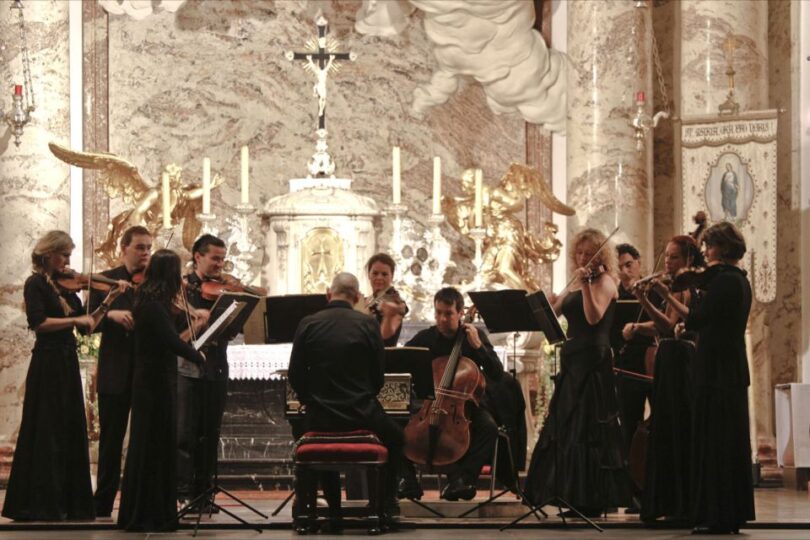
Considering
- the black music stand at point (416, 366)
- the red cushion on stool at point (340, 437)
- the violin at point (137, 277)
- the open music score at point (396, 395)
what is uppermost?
the violin at point (137, 277)

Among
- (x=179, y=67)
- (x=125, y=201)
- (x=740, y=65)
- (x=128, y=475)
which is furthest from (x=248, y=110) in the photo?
(x=128, y=475)

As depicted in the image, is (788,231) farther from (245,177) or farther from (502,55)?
(245,177)

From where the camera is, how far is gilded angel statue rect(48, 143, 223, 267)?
1427 cm

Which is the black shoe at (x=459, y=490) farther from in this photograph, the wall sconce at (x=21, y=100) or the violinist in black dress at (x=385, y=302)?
the wall sconce at (x=21, y=100)

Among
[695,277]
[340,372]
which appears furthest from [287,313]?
[695,277]

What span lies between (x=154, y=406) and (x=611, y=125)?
6058 millimetres

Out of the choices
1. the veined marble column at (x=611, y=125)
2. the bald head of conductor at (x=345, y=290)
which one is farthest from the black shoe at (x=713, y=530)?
the veined marble column at (x=611, y=125)

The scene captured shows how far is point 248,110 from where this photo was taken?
15.7 metres

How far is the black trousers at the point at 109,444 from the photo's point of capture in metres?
9.93

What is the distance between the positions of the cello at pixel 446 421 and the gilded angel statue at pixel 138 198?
4848mm

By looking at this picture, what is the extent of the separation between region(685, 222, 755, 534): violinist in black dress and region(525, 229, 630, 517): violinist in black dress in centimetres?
60

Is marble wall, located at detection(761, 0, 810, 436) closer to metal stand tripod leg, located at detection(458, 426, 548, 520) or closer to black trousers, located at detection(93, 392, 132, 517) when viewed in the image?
metal stand tripod leg, located at detection(458, 426, 548, 520)

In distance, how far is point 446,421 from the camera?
998 centimetres

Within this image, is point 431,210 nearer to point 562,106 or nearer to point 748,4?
point 562,106
